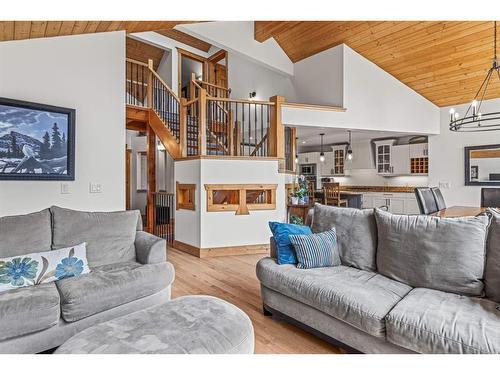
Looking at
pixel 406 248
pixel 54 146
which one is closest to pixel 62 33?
pixel 54 146

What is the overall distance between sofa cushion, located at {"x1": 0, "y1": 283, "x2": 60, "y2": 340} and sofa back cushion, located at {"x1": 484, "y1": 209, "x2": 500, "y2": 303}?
108 inches

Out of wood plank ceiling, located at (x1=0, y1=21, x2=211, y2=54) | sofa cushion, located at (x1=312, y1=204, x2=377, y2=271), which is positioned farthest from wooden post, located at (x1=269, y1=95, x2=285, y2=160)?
sofa cushion, located at (x1=312, y1=204, x2=377, y2=271)

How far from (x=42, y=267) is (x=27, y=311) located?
22.0 inches

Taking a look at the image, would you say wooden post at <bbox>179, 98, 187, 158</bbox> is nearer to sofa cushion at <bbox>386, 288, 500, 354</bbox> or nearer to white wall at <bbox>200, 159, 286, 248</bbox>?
white wall at <bbox>200, 159, 286, 248</bbox>

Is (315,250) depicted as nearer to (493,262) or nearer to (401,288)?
(401,288)

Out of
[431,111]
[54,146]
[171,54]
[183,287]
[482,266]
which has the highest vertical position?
[171,54]

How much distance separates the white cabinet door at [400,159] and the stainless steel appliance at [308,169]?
257 centimetres

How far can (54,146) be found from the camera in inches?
133

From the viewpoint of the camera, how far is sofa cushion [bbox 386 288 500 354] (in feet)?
5.06

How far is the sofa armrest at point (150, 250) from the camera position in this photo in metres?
2.82

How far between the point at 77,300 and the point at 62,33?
283 centimetres

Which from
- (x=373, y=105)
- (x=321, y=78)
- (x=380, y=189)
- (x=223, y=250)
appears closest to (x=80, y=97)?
(x=223, y=250)
